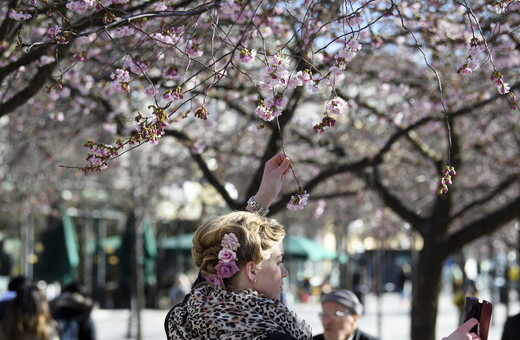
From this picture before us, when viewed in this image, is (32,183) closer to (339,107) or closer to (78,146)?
(78,146)

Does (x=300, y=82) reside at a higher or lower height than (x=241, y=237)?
higher

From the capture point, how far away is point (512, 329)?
5250 millimetres

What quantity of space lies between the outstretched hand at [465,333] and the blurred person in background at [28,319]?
3.52 meters

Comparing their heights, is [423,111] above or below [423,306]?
above

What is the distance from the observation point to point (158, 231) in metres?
36.3

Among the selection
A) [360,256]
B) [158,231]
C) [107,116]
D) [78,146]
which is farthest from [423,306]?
[360,256]

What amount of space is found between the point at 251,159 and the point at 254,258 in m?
10.3

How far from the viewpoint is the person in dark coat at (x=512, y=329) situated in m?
5.22

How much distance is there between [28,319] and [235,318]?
3210 mm

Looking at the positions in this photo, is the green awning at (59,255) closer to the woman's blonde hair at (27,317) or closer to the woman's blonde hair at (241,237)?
the woman's blonde hair at (27,317)

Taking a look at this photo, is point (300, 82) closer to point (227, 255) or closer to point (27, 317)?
point (227, 255)

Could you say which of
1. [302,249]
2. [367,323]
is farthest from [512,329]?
[302,249]

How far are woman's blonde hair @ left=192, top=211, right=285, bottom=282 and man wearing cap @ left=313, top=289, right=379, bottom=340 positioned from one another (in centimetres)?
305

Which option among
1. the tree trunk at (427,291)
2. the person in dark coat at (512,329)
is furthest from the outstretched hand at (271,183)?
the tree trunk at (427,291)
